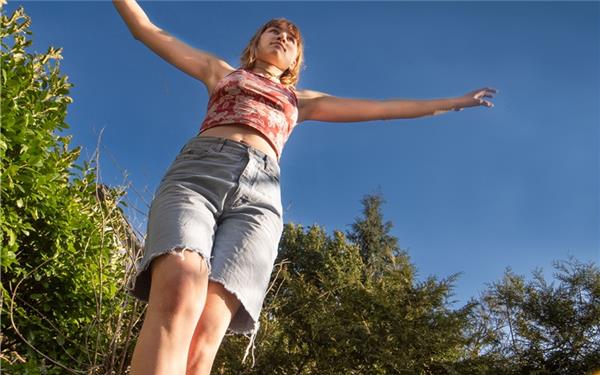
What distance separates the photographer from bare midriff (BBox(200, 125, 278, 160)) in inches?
67.7

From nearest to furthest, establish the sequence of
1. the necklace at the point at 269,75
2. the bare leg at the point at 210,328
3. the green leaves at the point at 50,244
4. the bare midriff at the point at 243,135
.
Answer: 1. the bare leg at the point at 210,328
2. the bare midriff at the point at 243,135
3. the necklace at the point at 269,75
4. the green leaves at the point at 50,244

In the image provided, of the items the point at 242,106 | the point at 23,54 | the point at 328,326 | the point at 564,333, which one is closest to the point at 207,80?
the point at 242,106

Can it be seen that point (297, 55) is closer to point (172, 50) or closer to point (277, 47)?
point (277, 47)

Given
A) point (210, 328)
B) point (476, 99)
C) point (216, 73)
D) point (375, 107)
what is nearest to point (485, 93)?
point (476, 99)

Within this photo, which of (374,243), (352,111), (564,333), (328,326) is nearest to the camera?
(352,111)

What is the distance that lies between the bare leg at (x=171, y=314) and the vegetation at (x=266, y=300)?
64.4 inches

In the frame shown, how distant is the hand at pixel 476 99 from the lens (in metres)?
2.08

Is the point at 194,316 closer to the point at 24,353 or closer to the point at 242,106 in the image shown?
the point at 242,106

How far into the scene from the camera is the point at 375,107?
80.9 inches

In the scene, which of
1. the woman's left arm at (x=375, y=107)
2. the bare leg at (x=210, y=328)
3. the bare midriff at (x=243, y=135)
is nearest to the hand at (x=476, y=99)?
the woman's left arm at (x=375, y=107)

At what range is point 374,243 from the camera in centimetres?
2145

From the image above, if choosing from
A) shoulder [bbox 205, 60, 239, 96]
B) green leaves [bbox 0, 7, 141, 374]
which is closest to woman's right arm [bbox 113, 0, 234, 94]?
shoulder [bbox 205, 60, 239, 96]

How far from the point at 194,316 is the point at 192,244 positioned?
0.55 feet

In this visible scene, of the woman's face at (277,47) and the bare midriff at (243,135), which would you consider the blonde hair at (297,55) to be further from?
the bare midriff at (243,135)
